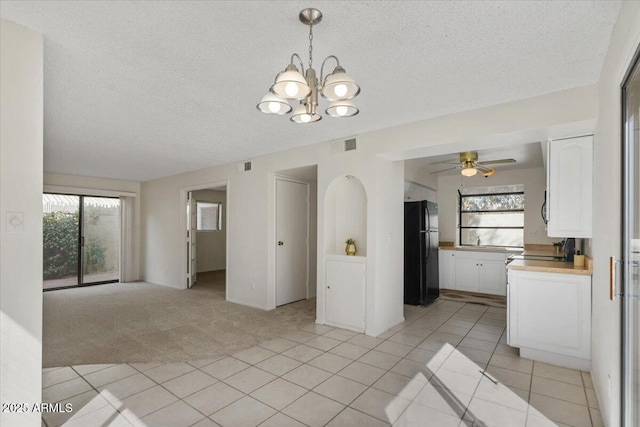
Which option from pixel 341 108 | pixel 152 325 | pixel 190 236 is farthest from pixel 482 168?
pixel 190 236

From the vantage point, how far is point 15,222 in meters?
1.76

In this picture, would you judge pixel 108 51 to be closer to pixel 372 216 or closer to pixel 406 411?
pixel 372 216

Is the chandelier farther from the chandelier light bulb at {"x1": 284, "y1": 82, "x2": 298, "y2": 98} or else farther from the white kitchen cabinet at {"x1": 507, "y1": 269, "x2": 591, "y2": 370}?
the white kitchen cabinet at {"x1": 507, "y1": 269, "x2": 591, "y2": 370}

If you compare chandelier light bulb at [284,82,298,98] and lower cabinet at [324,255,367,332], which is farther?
lower cabinet at [324,255,367,332]

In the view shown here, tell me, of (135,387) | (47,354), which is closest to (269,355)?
(135,387)

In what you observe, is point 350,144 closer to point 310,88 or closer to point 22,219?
point 310,88

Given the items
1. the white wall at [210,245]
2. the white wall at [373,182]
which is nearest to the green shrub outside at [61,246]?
the white wall at [373,182]

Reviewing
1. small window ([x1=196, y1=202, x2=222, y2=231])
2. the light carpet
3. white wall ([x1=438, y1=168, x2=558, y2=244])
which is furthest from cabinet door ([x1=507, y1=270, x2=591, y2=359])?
small window ([x1=196, y1=202, x2=222, y2=231])

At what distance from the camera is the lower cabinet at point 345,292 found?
13.2ft

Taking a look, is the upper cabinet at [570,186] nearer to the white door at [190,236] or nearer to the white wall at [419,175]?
the white wall at [419,175]

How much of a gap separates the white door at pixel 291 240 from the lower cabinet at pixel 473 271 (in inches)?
113

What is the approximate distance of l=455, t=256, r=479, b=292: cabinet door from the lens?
6.17m

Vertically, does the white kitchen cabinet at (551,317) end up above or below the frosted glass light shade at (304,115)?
below

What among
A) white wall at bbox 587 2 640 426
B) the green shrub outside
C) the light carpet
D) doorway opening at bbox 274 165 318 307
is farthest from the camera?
the green shrub outside
